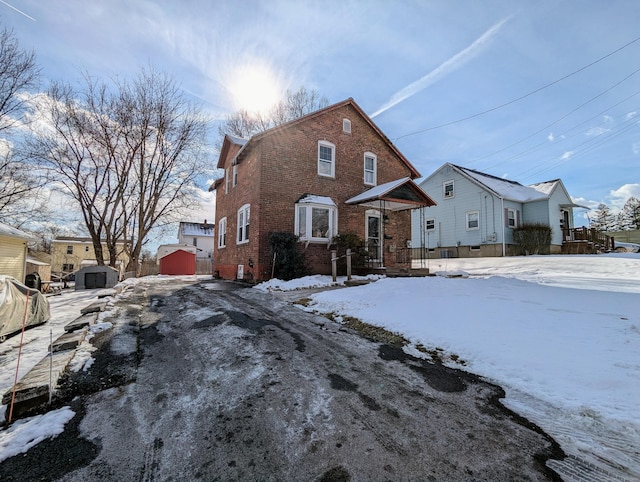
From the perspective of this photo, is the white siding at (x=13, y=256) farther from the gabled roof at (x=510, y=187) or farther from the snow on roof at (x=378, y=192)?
the gabled roof at (x=510, y=187)

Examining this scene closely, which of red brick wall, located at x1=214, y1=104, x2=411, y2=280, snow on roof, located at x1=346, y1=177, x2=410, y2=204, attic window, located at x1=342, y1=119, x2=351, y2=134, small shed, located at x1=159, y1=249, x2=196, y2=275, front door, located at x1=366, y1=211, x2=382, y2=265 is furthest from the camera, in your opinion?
small shed, located at x1=159, y1=249, x2=196, y2=275

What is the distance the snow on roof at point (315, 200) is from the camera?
40.0ft

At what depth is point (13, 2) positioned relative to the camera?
303 inches

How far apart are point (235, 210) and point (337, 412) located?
13.7 metres

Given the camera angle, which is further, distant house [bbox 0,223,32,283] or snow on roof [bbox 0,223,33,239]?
distant house [bbox 0,223,32,283]

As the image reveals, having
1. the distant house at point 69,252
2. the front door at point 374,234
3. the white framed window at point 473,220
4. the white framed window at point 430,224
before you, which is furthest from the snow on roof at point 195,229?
the front door at point 374,234

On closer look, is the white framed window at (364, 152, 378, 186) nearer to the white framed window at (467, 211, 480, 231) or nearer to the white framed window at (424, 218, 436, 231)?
the white framed window at (467, 211, 480, 231)

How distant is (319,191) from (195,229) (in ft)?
122

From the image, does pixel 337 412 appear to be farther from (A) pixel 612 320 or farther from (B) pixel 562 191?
(B) pixel 562 191

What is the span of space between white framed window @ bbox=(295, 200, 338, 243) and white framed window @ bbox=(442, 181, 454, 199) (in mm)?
15554

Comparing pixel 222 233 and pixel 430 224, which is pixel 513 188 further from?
pixel 222 233

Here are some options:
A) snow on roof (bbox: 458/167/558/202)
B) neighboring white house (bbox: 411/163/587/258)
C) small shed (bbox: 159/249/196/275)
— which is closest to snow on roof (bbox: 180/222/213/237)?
small shed (bbox: 159/249/196/275)

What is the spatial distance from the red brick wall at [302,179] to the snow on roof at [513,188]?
10373mm

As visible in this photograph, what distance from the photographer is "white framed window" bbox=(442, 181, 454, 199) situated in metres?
24.7
